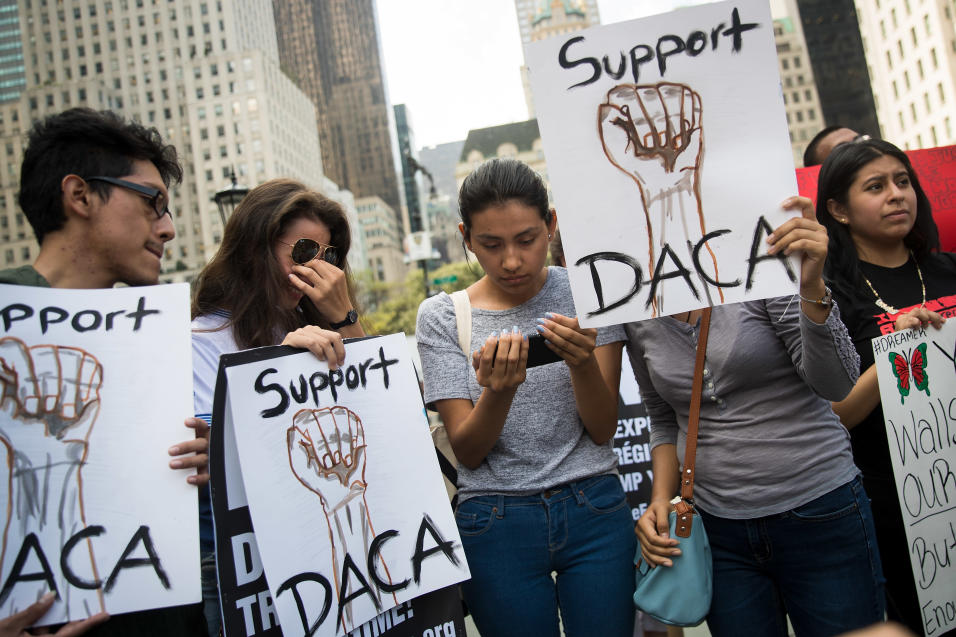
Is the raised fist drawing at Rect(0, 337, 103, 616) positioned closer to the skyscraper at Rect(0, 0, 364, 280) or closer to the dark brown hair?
the dark brown hair

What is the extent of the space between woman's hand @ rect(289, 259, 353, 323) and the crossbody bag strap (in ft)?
3.17

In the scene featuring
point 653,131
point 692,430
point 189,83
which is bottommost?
point 692,430

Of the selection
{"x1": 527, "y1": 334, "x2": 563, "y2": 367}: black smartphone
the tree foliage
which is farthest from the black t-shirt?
the tree foliage

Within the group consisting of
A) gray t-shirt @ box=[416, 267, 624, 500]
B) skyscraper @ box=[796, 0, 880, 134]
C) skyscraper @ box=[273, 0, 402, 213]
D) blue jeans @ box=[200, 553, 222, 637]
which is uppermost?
skyscraper @ box=[273, 0, 402, 213]

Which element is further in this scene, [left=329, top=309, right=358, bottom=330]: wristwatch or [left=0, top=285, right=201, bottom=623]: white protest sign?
[left=329, top=309, right=358, bottom=330]: wristwatch

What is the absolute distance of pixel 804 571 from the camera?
1.61 meters

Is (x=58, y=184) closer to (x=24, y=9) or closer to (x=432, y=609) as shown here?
(x=432, y=609)

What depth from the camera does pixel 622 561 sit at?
1694 millimetres

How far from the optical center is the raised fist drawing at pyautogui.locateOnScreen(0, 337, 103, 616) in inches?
47.3

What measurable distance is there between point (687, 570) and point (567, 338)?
666 millimetres

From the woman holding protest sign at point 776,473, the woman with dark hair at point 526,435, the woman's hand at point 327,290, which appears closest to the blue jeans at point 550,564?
the woman with dark hair at point 526,435

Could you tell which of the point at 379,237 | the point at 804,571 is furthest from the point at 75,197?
the point at 379,237

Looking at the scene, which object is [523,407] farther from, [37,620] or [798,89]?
[798,89]

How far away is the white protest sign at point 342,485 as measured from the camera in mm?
1338
